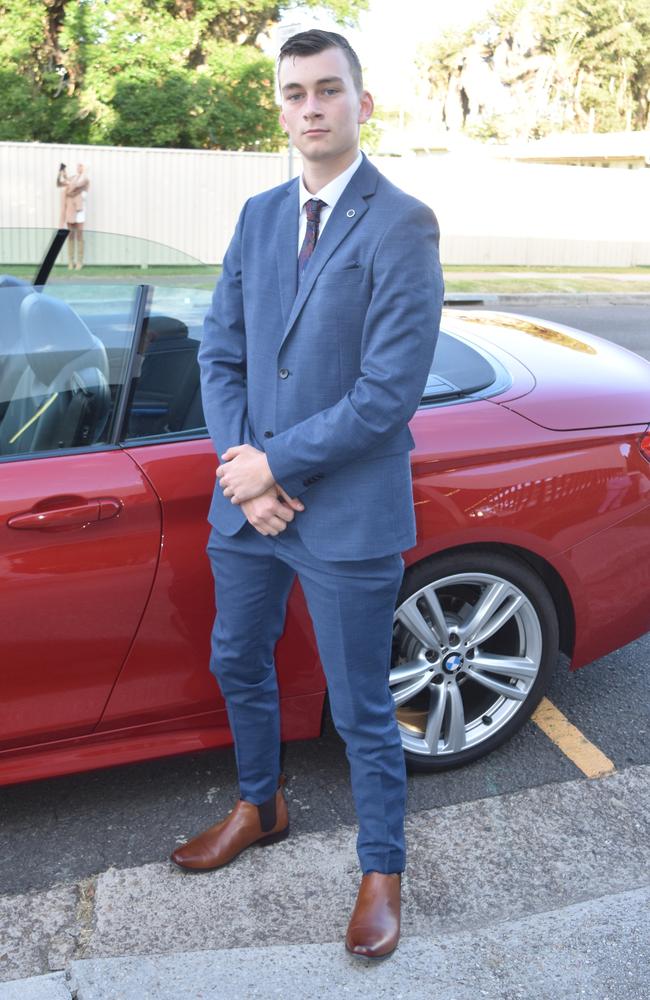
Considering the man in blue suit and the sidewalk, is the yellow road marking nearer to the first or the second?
the sidewalk

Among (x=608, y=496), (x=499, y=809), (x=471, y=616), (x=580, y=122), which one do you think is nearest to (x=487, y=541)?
(x=471, y=616)

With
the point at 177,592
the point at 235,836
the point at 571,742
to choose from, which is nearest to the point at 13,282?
the point at 177,592

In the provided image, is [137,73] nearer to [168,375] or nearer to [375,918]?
[168,375]

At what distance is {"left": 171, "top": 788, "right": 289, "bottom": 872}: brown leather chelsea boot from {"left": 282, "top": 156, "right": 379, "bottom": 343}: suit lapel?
116cm

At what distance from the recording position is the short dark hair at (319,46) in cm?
218

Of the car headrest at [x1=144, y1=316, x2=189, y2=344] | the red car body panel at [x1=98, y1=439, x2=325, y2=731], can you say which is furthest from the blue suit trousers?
the car headrest at [x1=144, y1=316, x2=189, y2=344]

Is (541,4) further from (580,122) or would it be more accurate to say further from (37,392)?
(37,392)

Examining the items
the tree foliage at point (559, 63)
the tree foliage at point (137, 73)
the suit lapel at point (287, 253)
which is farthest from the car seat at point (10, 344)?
the tree foliage at point (559, 63)

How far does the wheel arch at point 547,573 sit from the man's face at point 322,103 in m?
1.07

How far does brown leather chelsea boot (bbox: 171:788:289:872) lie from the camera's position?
8.48 feet

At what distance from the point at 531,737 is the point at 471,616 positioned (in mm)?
563

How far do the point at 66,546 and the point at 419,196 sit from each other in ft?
66.6

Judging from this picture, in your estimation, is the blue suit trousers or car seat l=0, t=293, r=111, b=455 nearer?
the blue suit trousers

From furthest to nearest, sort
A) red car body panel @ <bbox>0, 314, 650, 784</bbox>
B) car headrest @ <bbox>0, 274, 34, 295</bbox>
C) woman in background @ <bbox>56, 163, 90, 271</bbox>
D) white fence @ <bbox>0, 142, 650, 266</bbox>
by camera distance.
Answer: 1. white fence @ <bbox>0, 142, 650, 266</bbox>
2. woman in background @ <bbox>56, 163, 90, 271</bbox>
3. car headrest @ <bbox>0, 274, 34, 295</bbox>
4. red car body panel @ <bbox>0, 314, 650, 784</bbox>
